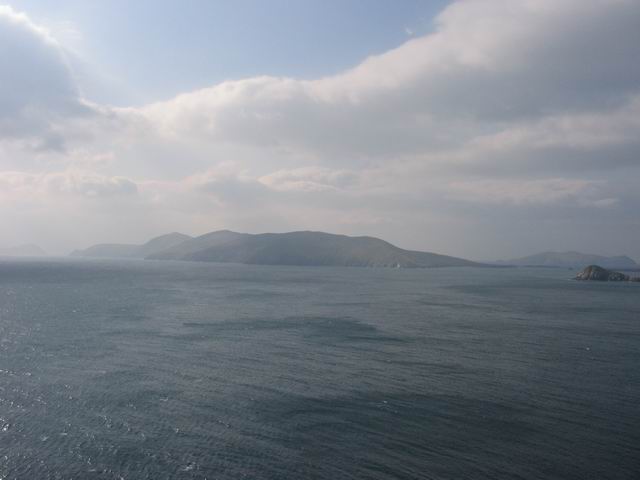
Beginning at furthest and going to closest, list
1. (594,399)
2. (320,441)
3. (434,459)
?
(594,399)
(320,441)
(434,459)

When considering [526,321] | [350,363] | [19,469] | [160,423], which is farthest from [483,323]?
[19,469]

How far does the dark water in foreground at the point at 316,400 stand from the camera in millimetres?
26922

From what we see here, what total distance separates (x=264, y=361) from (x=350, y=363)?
977cm

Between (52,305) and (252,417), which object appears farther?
(52,305)

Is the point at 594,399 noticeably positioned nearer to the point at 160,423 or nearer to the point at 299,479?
the point at 299,479

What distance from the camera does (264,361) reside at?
5062 cm

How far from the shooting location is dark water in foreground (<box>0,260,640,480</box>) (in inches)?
1060

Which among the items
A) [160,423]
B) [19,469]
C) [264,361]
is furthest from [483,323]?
[19,469]

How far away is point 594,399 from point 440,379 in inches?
511

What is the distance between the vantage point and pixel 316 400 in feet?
123

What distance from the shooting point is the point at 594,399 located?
126 feet

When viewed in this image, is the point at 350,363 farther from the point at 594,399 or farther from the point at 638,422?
the point at 638,422

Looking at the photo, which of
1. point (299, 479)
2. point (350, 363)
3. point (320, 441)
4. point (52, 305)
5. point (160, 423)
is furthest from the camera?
point (52, 305)

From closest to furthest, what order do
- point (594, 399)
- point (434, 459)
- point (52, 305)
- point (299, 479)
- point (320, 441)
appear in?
1. point (299, 479)
2. point (434, 459)
3. point (320, 441)
4. point (594, 399)
5. point (52, 305)
